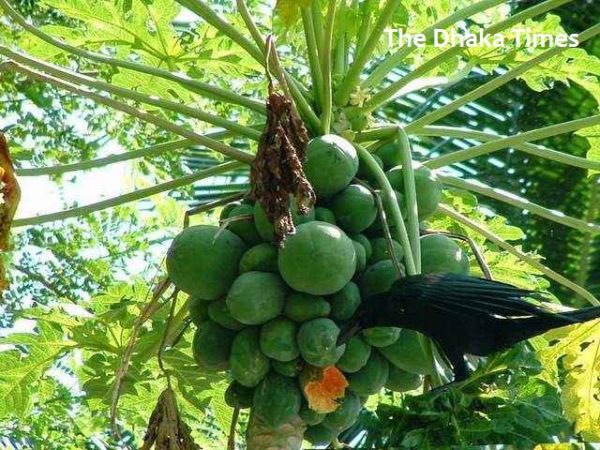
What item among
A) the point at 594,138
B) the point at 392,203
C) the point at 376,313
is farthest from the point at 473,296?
the point at 594,138

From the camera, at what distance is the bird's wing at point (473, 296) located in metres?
2.75

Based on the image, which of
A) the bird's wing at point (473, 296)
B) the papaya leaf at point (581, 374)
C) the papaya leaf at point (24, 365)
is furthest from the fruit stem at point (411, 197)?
the papaya leaf at point (24, 365)

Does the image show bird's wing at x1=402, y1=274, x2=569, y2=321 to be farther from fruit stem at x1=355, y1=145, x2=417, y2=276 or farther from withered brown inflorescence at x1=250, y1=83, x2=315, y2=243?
withered brown inflorescence at x1=250, y1=83, x2=315, y2=243

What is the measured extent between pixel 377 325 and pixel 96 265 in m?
3.99

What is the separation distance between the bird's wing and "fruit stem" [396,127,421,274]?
12 centimetres

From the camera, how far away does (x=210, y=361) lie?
304 cm

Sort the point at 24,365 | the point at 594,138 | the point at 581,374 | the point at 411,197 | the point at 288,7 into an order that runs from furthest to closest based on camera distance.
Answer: the point at 594,138, the point at 24,365, the point at 581,374, the point at 411,197, the point at 288,7

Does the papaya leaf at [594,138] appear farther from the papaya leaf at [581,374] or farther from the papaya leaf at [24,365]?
the papaya leaf at [24,365]

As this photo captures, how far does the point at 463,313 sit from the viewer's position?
2797mm

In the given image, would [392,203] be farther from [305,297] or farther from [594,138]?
[594,138]

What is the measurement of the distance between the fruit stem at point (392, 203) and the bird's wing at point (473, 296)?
8 cm

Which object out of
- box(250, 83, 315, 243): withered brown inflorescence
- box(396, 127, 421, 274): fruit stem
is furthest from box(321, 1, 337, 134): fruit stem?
box(250, 83, 315, 243): withered brown inflorescence

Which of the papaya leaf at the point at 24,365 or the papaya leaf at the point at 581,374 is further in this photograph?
the papaya leaf at the point at 24,365

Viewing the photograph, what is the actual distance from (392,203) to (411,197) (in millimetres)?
59
